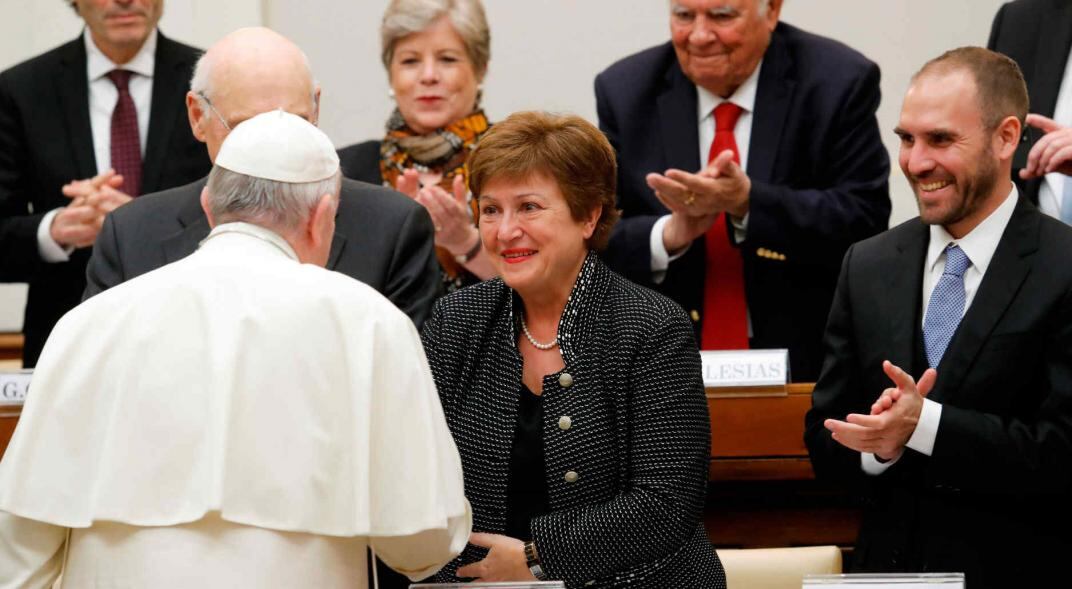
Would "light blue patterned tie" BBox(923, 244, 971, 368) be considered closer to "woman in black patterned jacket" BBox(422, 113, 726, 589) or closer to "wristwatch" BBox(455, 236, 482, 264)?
"woman in black patterned jacket" BBox(422, 113, 726, 589)

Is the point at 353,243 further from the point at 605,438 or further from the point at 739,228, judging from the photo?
the point at 739,228

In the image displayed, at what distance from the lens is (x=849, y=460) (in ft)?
12.3

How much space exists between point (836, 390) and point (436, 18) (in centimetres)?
186

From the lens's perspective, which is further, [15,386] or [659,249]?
[659,249]

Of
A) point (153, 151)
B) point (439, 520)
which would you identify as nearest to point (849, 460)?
point (439, 520)

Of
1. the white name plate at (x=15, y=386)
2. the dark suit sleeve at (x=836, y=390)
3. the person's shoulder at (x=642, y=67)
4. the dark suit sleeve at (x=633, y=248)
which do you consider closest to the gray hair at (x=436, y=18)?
the person's shoulder at (x=642, y=67)

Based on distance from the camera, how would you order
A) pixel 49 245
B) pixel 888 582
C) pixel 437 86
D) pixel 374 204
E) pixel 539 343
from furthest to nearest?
pixel 49 245, pixel 437 86, pixel 374 204, pixel 539 343, pixel 888 582

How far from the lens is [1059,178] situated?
464 centimetres

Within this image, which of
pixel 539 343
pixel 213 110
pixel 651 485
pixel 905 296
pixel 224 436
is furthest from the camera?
pixel 213 110

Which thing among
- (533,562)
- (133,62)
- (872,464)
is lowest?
(533,562)

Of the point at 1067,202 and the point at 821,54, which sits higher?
the point at 821,54

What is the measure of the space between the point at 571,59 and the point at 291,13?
1181 mm

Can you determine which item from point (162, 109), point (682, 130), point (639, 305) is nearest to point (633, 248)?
point (682, 130)

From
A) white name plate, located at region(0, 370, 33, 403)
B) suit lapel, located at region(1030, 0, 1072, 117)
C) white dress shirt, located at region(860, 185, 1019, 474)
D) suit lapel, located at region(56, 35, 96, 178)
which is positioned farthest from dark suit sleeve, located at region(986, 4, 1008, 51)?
white name plate, located at region(0, 370, 33, 403)
